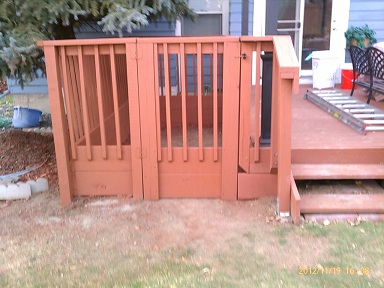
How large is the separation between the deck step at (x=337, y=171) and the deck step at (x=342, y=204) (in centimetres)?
17

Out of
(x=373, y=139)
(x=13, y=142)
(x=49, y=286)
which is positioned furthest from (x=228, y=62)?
(x=13, y=142)

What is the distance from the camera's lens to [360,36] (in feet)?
21.7

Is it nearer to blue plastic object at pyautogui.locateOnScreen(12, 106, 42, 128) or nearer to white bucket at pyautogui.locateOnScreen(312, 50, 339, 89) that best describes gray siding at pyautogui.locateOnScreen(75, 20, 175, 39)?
blue plastic object at pyautogui.locateOnScreen(12, 106, 42, 128)

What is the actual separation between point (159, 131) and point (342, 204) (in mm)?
1631

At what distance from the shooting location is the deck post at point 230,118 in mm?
3508

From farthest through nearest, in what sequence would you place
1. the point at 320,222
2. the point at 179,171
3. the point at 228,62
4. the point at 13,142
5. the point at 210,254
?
1. the point at 13,142
2. the point at 179,171
3. the point at 228,62
4. the point at 320,222
5. the point at 210,254

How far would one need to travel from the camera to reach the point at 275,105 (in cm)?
356

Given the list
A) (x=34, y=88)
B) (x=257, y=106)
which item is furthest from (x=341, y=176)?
(x=34, y=88)

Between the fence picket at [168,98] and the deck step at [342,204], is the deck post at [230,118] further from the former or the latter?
the deck step at [342,204]

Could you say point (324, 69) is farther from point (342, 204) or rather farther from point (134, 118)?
point (134, 118)

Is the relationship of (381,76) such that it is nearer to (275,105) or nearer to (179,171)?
(275,105)

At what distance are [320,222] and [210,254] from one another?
3.02 ft
